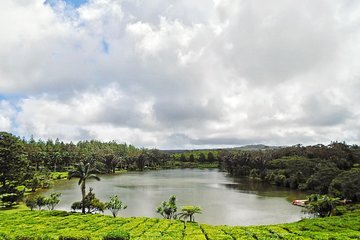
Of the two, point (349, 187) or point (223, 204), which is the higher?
point (349, 187)

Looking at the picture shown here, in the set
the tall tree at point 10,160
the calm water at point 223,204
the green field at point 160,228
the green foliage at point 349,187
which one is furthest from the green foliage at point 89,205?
the green foliage at point 349,187

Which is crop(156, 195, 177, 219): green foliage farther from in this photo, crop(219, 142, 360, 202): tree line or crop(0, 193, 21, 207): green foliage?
crop(219, 142, 360, 202): tree line

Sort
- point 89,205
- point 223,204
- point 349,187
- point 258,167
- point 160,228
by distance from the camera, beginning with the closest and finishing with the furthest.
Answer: point 160,228 → point 89,205 → point 223,204 → point 349,187 → point 258,167

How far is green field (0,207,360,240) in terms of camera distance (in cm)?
3462

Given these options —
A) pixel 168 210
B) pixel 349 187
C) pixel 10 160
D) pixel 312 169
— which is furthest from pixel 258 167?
pixel 10 160

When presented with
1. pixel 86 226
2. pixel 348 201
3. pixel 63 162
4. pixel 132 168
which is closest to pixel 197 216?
pixel 86 226

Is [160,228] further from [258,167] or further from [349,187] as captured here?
[258,167]

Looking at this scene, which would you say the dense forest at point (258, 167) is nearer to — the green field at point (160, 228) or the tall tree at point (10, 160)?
the tall tree at point (10, 160)

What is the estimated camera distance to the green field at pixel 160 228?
34.6m

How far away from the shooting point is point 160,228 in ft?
133

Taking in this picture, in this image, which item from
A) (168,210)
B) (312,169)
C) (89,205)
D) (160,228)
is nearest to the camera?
(160,228)

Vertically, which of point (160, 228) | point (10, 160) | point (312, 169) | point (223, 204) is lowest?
point (223, 204)

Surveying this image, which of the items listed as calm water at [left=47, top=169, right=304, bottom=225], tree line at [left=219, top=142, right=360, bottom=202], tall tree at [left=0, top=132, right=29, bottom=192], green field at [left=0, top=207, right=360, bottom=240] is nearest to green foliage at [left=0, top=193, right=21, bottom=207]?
tall tree at [left=0, top=132, right=29, bottom=192]

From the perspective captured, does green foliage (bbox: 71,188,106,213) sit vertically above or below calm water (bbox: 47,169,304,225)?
above
